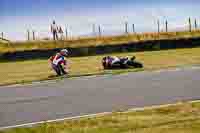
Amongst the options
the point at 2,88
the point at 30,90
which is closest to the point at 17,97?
the point at 30,90

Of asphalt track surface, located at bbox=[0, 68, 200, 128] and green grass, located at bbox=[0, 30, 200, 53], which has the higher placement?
green grass, located at bbox=[0, 30, 200, 53]

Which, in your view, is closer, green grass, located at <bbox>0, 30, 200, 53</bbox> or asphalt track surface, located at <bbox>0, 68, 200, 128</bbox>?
asphalt track surface, located at <bbox>0, 68, 200, 128</bbox>

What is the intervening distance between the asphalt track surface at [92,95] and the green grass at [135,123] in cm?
98

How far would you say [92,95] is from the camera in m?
14.7

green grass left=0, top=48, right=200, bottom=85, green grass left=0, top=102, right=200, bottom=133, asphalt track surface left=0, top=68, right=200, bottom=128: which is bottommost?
green grass left=0, top=102, right=200, bottom=133

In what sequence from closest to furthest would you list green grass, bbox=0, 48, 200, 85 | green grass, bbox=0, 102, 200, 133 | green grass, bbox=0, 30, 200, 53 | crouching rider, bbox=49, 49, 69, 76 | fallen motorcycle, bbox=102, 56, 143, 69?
green grass, bbox=0, 102, 200, 133 < crouching rider, bbox=49, 49, 69, 76 < green grass, bbox=0, 48, 200, 85 < fallen motorcycle, bbox=102, 56, 143, 69 < green grass, bbox=0, 30, 200, 53

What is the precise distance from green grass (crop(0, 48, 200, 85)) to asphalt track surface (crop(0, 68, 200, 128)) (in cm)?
204

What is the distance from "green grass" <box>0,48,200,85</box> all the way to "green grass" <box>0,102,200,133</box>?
1019 cm

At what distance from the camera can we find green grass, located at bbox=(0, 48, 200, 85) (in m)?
21.7

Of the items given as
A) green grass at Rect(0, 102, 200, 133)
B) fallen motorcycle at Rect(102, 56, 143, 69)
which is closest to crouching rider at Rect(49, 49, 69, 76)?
fallen motorcycle at Rect(102, 56, 143, 69)

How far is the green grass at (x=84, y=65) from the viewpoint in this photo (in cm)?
2167

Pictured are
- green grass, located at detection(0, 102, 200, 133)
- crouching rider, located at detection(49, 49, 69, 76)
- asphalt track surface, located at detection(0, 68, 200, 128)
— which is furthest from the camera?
crouching rider, located at detection(49, 49, 69, 76)

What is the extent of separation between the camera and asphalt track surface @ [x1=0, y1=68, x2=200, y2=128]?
1187cm

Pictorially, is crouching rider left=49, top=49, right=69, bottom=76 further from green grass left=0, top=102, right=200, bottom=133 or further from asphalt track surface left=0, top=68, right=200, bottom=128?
green grass left=0, top=102, right=200, bottom=133
